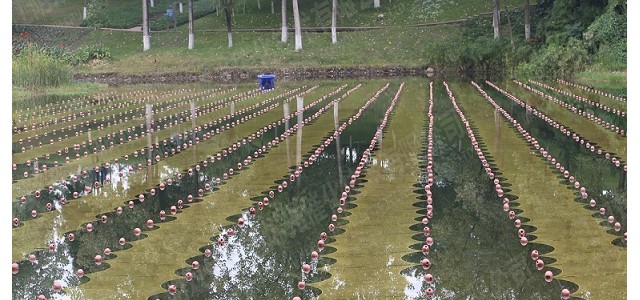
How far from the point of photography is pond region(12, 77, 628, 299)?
7977 millimetres

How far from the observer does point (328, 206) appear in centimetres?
1121

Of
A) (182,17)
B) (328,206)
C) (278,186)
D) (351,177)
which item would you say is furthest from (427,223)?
(182,17)

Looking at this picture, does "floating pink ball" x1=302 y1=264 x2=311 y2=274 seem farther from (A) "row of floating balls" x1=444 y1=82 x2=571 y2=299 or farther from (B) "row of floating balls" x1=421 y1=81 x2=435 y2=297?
(A) "row of floating balls" x1=444 y1=82 x2=571 y2=299

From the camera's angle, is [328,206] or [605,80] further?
[605,80]

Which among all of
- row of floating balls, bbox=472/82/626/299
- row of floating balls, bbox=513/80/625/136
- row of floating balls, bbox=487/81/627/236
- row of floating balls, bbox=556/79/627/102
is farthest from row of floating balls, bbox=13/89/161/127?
row of floating balls, bbox=556/79/627/102

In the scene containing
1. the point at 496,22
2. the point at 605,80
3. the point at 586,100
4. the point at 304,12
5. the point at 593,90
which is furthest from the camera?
the point at 304,12

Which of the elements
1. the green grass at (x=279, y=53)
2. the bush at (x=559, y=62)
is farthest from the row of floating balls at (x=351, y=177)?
the green grass at (x=279, y=53)

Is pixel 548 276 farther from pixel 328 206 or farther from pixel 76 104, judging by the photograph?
pixel 76 104

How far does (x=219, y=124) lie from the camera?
21547 millimetres

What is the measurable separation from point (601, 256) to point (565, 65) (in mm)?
26848

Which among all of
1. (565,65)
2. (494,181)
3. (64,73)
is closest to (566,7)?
(565,65)

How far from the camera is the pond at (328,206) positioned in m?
7.98

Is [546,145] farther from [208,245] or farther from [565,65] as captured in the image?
[565,65]

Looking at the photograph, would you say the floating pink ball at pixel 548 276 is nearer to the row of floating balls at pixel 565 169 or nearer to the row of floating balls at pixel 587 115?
the row of floating balls at pixel 565 169
